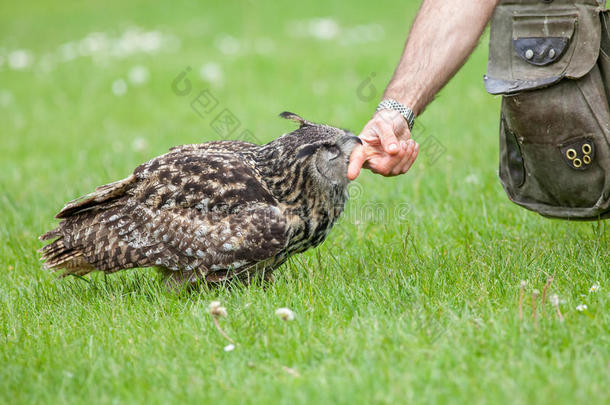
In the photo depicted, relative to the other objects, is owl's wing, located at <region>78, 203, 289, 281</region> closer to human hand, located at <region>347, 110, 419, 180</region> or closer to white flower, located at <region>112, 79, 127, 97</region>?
human hand, located at <region>347, 110, 419, 180</region>

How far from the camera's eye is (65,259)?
4484 millimetres

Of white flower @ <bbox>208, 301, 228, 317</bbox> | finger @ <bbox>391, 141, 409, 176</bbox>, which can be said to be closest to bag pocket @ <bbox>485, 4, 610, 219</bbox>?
finger @ <bbox>391, 141, 409, 176</bbox>

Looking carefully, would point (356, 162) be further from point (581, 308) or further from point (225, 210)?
point (581, 308)

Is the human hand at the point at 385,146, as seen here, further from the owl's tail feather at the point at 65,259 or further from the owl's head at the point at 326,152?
the owl's tail feather at the point at 65,259

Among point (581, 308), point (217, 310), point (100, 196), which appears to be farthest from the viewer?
point (100, 196)

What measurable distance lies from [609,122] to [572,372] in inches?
64.4

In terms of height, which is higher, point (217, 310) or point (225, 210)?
point (225, 210)

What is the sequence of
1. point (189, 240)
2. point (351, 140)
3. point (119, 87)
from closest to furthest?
point (351, 140)
point (189, 240)
point (119, 87)

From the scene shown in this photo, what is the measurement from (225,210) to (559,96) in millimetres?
1985

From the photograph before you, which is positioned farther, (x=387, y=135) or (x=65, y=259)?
(x=65, y=259)

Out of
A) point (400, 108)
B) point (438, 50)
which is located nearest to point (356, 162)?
point (400, 108)

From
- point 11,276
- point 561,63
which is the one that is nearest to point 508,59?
point 561,63

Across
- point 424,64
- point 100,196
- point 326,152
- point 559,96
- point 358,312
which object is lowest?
point 358,312

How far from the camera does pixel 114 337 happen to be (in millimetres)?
3689
